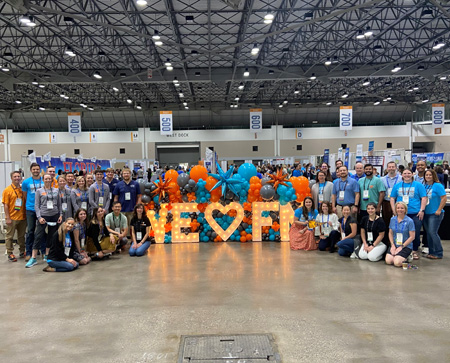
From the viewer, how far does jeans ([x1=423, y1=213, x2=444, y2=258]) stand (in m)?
6.03

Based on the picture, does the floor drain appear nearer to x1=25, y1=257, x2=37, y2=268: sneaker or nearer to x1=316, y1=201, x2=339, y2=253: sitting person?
x1=316, y1=201, x2=339, y2=253: sitting person

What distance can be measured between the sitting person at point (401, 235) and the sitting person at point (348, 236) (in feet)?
2.11

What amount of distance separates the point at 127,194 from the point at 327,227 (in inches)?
157

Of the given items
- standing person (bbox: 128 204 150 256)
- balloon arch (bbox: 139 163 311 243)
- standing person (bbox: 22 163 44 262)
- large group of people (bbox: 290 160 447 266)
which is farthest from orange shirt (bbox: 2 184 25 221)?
large group of people (bbox: 290 160 447 266)

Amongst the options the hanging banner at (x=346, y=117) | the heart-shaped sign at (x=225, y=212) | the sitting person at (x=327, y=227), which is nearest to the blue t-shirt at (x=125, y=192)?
the heart-shaped sign at (x=225, y=212)

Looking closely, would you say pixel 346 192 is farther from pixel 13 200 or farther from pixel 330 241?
pixel 13 200

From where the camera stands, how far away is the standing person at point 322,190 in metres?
7.05

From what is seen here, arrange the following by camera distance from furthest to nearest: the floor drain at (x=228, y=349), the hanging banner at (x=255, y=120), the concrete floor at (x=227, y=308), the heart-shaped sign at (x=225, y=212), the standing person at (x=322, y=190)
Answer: the hanging banner at (x=255, y=120)
the heart-shaped sign at (x=225, y=212)
the standing person at (x=322, y=190)
the concrete floor at (x=227, y=308)
the floor drain at (x=228, y=349)

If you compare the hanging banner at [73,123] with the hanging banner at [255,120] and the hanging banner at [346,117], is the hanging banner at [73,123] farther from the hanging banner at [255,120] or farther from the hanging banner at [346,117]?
the hanging banner at [346,117]

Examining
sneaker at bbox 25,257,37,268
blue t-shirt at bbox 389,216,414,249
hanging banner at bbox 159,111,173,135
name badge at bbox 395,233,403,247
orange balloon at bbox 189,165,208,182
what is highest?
hanging banner at bbox 159,111,173,135

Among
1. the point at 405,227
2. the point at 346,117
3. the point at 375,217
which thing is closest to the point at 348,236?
the point at 375,217

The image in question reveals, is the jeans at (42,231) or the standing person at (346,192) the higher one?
the standing person at (346,192)

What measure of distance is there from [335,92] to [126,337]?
29.0m

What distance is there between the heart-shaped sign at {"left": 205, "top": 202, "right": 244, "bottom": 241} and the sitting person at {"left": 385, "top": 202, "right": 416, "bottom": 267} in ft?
9.93
